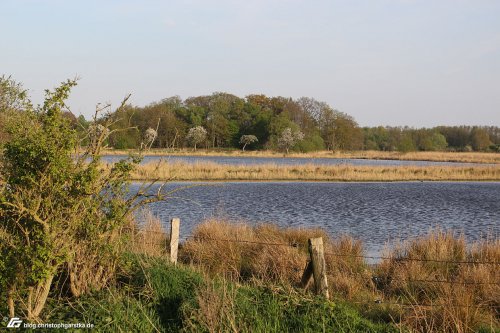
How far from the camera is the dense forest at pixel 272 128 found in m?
73.4

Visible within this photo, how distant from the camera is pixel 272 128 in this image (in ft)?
244

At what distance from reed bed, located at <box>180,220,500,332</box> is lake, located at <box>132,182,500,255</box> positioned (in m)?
1.28

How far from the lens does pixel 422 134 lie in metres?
92.1

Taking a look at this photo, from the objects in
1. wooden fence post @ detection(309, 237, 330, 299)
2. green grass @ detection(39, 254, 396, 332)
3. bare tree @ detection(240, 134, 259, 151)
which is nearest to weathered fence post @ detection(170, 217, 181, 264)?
green grass @ detection(39, 254, 396, 332)

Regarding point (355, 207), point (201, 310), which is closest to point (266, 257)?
point (201, 310)

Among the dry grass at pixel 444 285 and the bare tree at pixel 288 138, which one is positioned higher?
the bare tree at pixel 288 138

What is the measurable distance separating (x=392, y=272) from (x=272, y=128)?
65.4m

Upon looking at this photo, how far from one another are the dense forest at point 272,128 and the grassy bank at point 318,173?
1094 inches

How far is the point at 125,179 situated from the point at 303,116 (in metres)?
80.6

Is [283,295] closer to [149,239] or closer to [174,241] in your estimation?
[174,241]

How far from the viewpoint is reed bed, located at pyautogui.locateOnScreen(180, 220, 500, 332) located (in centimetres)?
674

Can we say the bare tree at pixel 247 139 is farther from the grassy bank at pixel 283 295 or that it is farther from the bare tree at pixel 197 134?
the grassy bank at pixel 283 295

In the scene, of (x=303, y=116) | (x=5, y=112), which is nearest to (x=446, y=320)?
(x=5, y=112)

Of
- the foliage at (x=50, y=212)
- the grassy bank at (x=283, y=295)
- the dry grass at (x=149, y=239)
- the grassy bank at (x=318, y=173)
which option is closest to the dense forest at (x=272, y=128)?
the grassy bank at (x=318, y=173)
